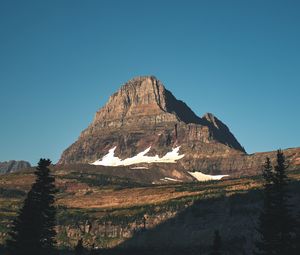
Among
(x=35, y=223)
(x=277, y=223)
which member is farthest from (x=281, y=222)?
(x=35, y=223)

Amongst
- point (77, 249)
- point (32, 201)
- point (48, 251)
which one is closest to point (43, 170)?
point (32, 201)

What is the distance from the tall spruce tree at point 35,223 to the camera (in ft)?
152

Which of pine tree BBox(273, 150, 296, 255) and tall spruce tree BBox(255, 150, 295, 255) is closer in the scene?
pine tree BBox(273, 150, 296, 255)

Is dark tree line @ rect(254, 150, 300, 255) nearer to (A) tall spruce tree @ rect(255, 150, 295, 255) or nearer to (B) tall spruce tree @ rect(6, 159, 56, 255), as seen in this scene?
(A) tall spruce tree @ rect(255, 150, 295, 255)

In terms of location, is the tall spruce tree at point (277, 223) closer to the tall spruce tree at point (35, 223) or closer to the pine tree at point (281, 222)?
the pine tree at point (281, 222)

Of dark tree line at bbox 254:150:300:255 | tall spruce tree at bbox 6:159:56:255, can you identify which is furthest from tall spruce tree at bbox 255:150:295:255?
tall spruce tree at bbox 6:159:56:255

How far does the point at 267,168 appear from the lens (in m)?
57.5

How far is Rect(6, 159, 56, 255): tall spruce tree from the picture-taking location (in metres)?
46.4

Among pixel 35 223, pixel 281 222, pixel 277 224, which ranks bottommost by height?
pixel 35 223

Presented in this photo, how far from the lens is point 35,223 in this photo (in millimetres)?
47562

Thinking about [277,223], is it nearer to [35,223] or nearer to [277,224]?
[277,224]

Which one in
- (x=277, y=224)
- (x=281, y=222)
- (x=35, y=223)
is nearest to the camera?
(x=35, y=223)

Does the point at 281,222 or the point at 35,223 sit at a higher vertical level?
the point at 281,222

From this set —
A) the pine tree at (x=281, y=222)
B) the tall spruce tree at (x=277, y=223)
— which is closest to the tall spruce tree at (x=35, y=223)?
the tall spruce tree at (x=277, y=223)
